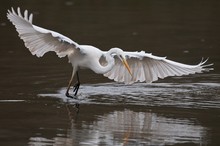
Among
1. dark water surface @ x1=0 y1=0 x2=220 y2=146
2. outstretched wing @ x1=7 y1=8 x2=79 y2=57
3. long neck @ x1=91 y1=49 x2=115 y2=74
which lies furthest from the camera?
long neck @ x1=91 y1=49 x2=115 y2=74

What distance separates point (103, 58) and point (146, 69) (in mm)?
829

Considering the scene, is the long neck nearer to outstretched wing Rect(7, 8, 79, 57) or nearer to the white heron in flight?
the white heron in flight

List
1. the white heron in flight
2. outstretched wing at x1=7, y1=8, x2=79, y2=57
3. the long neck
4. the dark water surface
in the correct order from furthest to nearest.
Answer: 1. the long neck
2. the white heron in flight
3. outstretched wing at x1=7, y1=8, x2=79, y2=57
4. the dark water surface

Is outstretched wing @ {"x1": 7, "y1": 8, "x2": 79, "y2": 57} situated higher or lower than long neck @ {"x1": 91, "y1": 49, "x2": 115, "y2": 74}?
higher

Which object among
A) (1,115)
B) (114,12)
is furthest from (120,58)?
(114,12)

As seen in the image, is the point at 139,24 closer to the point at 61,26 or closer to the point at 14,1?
the point at 61,26

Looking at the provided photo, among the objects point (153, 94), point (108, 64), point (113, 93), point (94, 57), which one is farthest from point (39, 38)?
point (153, 94)

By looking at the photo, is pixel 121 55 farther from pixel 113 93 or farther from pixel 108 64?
pixel 113 93

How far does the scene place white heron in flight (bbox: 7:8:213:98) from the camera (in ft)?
38.5

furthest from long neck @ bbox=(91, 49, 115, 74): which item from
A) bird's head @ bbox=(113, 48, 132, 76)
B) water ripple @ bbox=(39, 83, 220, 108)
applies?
water ripple @ bbox=(39, 83, 220, 108)

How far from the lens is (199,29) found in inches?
835

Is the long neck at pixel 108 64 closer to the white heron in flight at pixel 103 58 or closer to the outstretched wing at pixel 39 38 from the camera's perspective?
the white heron in flight at pixel 103 58

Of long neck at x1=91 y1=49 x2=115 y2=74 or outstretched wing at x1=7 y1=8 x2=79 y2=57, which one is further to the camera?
long neck at x1=91 y1=49 x2=115 y2=74

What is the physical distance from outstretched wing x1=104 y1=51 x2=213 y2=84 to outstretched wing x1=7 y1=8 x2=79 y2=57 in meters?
0.93
